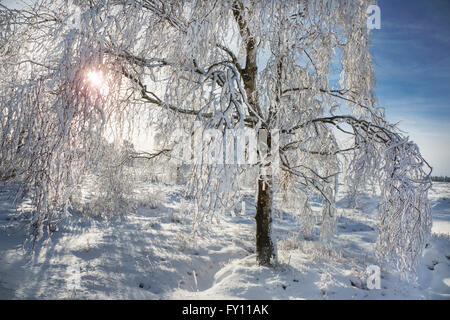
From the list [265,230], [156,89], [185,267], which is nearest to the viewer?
[156,89]

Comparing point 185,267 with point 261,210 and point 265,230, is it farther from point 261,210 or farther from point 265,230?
point 261,210

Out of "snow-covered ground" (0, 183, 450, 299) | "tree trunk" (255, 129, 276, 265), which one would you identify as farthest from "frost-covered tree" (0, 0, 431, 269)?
"tree trunk" (255, 129, 276, 265)

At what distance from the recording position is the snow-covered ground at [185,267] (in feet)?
11.0

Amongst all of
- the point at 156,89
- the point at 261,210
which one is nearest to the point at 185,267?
the point at 261,210

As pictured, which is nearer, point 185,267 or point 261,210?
point 261,210

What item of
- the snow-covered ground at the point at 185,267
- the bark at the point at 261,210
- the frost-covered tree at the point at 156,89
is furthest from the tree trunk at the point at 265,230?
the frost-covered tree at the point at 156,89

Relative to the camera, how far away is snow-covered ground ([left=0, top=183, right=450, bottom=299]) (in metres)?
3.35

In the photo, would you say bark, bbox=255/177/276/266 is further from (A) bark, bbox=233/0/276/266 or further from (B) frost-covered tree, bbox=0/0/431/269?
(B) frost-covered tree, bbox=0/0/431/269

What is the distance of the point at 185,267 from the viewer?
4.53 m

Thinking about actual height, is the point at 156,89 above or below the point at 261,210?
above

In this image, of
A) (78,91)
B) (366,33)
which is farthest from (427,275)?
(78,91)
